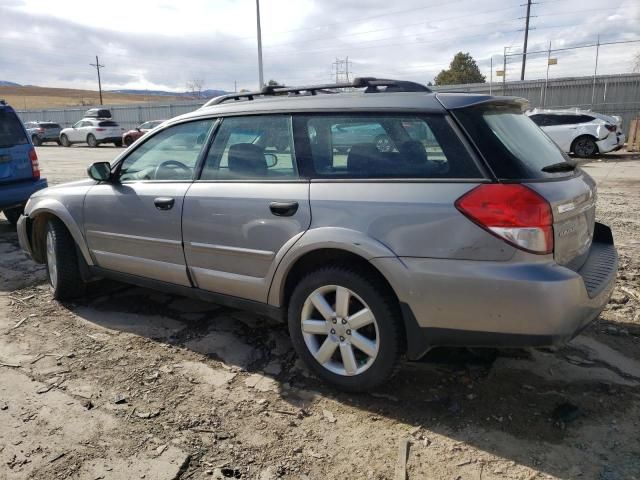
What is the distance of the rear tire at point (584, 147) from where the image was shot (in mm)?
16391

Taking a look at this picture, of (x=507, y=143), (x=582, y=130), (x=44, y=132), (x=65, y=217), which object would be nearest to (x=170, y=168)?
(x=65, y=217)

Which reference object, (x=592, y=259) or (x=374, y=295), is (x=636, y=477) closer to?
(x=592, y=259)

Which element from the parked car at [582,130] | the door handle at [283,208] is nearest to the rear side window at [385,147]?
the door handle at [283,208]

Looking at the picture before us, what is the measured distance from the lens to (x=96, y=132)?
1096 inches

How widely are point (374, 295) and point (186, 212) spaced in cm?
149

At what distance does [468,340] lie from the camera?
2.58 m

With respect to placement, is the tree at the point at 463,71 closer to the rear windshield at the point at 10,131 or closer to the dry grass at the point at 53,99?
the dry grass at the point at 53,99

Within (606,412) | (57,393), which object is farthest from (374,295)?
(57,393)

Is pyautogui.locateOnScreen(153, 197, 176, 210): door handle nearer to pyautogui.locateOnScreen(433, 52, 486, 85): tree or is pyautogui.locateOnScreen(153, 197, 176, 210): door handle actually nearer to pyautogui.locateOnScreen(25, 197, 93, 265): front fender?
pyautogui.locateOnScreen(25, 197, 93, 265): front fender

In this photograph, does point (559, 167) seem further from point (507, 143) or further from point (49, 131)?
point (49, 131)

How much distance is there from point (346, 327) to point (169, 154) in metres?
1.98

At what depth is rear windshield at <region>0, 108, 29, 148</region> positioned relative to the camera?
714 centimetres

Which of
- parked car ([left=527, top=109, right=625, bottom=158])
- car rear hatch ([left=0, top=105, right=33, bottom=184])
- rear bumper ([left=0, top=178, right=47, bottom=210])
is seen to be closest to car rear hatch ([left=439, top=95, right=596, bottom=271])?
rear bumper ([left=0, top=178, right=47, bottom=210])

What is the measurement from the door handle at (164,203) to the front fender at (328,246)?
100cm
